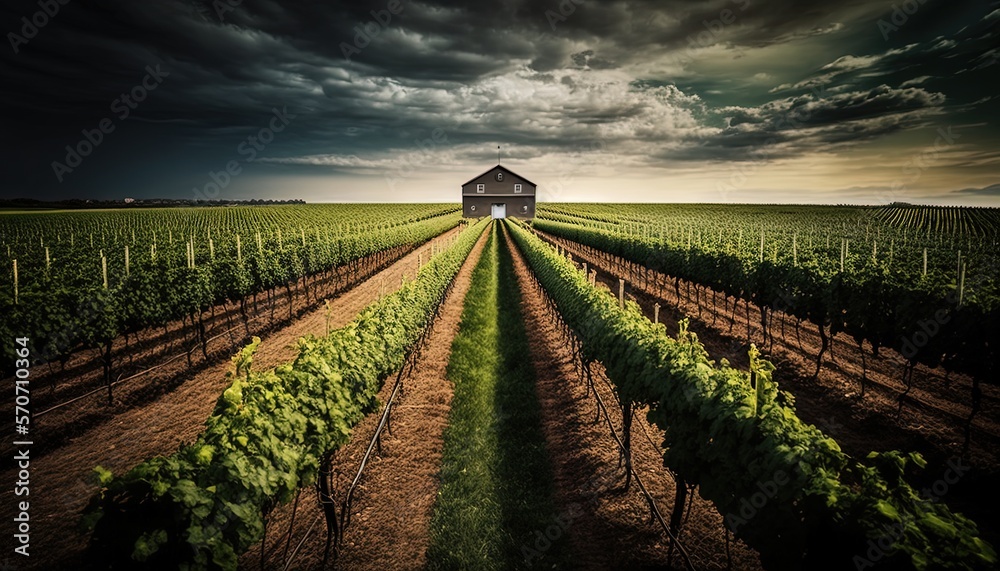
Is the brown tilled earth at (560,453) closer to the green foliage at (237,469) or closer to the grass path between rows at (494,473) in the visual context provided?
the grass path between rows at (494,473)

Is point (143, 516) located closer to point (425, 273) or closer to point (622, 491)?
point (622, 491)

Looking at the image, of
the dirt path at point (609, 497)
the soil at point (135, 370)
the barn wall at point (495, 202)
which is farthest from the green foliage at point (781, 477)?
the barn wall at point (495, 202)

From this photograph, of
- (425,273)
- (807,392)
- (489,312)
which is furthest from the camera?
(489,312)

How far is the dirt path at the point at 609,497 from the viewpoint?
17.4ft

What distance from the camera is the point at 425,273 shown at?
45.5 feet

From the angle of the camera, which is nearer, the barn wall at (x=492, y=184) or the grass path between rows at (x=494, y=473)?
the grass path between rows at (x=494, y=473)

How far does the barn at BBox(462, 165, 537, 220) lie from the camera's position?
73.9m

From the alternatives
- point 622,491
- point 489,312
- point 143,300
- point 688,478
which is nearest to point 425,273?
point 489,312

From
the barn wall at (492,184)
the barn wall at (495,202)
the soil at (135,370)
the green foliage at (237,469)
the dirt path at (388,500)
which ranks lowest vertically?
the dirt path at (388,500)

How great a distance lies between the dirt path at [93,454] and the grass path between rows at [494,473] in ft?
11.3

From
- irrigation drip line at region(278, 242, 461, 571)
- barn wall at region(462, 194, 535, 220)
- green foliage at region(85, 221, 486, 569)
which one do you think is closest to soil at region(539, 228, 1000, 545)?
irrigation drip line at region(278, 242, 461, 571)

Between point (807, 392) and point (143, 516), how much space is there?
1134 centimetres

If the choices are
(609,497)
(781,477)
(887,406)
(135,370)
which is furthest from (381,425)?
(887,406)

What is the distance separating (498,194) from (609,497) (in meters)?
70.5
